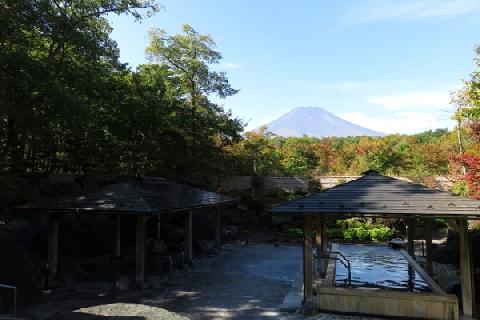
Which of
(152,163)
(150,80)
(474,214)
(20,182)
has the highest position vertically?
(150,80)

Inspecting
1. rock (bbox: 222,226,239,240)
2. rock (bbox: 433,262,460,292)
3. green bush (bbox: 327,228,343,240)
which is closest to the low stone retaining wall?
rock (bbox: 433,262,460,292)

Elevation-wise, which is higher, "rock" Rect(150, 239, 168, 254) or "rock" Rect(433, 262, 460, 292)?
"rock" Rect(150, 239, 168, 254)

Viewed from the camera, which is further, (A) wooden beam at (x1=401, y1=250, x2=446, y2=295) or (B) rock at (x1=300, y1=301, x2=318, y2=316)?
(A) wooden beam at (x1=401, y1=250, x2=446, y2=295)

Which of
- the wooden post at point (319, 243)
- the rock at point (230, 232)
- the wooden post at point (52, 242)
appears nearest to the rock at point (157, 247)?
the wooden post at point (52, 242)

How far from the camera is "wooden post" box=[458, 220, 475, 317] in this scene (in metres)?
8.48

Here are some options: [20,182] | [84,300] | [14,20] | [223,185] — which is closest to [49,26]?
[14,20]

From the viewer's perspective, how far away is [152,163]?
77.3 feet

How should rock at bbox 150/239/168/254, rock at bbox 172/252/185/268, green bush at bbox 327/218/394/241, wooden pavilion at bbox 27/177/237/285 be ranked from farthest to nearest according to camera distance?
green bush at bbox 327/218/394/241 → rock at bbox 150/239/168/254 → rock at bbox 172/252/185/268 → wooden pavilion at bbox 27/177/237/285

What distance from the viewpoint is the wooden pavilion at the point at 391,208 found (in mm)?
8500

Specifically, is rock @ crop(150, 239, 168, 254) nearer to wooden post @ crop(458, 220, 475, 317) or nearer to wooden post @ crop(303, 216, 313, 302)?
wooden post @ crop(303, 216, 313, 302)

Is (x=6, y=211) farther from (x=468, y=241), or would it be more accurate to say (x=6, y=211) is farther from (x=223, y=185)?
(x=468, y=241)

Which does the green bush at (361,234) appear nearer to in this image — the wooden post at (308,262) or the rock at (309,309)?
the wooden post at (308,262)

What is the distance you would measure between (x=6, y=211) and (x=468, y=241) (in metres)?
18.9

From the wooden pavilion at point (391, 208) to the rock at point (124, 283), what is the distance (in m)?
5.40
